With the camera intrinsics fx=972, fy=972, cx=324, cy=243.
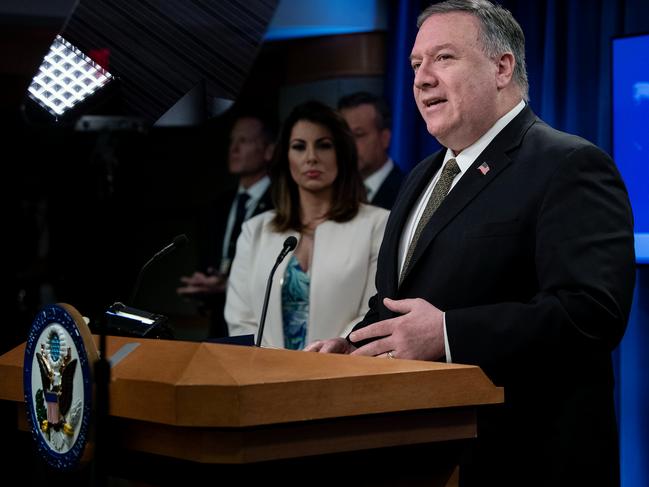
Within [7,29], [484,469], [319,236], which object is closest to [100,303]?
[484,469]

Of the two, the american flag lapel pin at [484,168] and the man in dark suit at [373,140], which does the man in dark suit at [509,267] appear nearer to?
the american flag lapel pin at [484,168]

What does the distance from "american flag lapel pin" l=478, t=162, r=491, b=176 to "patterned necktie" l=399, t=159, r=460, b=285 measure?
0.38 feet

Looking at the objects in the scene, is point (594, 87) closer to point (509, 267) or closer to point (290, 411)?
point (509, 267)

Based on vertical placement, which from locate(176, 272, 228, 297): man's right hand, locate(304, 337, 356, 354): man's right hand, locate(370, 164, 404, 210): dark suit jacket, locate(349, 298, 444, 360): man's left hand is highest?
locate(370, 164, 404, 210): dark suit jacket

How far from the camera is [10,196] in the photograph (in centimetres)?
722

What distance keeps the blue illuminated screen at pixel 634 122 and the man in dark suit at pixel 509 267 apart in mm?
1409

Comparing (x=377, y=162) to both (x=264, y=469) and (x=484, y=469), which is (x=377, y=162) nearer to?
(x=484, y=469)

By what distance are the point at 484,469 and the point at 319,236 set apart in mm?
1736

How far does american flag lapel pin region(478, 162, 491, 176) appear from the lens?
6.48 feet

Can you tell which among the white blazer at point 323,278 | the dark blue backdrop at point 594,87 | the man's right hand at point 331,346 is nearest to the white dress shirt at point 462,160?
the man's right hand at point 331,346

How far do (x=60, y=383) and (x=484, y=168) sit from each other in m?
0.99

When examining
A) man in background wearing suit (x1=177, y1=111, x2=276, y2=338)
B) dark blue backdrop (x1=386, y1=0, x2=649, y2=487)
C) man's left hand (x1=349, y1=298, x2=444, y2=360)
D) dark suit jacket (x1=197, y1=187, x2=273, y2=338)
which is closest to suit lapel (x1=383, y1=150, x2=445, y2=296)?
man's left hand (x1=349, y1=298, x2=444, y2=360)

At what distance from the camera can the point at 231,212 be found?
4.66 meters

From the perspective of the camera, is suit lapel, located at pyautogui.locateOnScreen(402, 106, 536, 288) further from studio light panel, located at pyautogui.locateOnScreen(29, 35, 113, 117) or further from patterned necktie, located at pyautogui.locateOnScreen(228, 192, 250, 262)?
patterned necktie, located at pyautogui.locateOnScreen(228, 192, 250, 262)
